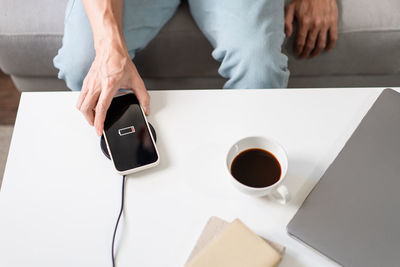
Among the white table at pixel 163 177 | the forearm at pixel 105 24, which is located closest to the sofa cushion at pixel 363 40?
the white table at pixel 163 177

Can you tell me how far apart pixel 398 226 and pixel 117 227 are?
0.45 metres

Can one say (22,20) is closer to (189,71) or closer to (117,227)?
(189,71)

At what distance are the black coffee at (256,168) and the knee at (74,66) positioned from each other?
0.51m

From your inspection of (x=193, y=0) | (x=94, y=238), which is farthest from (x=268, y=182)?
Answer: (x=193, y=0)

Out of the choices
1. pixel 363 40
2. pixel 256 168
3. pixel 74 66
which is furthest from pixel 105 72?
pixel 363 40

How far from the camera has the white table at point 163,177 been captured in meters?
0.60

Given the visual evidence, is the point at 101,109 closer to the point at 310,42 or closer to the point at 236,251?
the point at 236,251

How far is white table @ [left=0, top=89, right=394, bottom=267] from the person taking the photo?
0.60 m

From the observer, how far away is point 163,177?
0.66 m

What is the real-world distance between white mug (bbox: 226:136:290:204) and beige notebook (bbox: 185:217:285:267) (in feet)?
0.19

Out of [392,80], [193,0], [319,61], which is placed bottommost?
[392,80]

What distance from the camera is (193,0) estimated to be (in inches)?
37.8

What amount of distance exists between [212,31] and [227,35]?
2.1 inches

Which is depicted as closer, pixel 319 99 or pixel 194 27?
pixel 319 99
